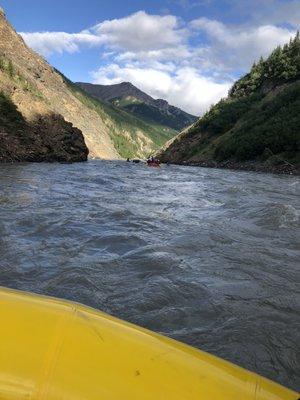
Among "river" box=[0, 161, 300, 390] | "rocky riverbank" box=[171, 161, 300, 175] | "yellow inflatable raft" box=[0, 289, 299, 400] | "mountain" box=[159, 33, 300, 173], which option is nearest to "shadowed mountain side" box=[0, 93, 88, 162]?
"rocky riverbank" box=[171, 161, 300, 175]

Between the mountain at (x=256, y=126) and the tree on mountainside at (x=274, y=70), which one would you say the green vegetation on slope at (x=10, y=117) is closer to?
the mountain at (x=256, y=126)

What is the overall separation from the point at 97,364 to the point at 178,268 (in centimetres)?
464

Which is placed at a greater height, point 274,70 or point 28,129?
point 274,70

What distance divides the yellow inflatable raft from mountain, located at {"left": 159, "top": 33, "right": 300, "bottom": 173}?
118 feet

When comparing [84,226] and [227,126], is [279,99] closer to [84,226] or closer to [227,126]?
[227,126]

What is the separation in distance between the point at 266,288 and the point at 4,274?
3613 millimetres

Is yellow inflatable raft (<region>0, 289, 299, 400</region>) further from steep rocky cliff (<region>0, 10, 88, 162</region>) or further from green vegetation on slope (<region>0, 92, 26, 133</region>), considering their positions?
green vegetation on slope (<region>0, 92, 26, 133</region>)

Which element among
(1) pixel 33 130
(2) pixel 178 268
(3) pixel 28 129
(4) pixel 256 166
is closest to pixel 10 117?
(3) pixel 28 129

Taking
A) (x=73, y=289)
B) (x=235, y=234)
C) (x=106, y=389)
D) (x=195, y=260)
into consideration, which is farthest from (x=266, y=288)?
(x=106, y=389)

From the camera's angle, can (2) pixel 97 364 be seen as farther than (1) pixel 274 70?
No

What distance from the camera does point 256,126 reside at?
51219 millimetres

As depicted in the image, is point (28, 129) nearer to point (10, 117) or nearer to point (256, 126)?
point (10, 117)

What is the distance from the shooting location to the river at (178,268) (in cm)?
483

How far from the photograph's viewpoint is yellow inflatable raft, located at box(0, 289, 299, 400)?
86.0 inches
